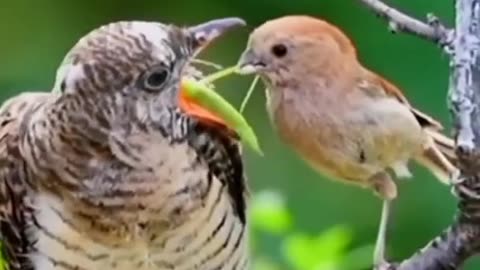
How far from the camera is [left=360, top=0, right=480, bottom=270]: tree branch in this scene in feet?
3.84

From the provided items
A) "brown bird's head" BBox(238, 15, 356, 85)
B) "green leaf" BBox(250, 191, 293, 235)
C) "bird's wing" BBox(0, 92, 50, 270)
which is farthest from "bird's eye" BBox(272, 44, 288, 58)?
"green leaf" BBox(250, 191, 293, 235)

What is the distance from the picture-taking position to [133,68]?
133 cm

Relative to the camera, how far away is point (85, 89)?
1.34 meters

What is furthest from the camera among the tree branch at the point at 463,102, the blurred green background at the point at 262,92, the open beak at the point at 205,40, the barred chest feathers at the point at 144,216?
the blurred green background at the point at 262,92

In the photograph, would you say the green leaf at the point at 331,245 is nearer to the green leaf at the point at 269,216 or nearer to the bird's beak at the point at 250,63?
the green leaf at the point at 269,216

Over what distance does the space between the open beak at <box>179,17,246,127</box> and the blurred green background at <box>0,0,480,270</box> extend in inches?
45.4

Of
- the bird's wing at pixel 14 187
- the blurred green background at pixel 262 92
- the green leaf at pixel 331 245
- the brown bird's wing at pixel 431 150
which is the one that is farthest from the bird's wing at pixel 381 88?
the blurred green background at pixel 262 92

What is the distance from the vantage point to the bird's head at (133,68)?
132 cm

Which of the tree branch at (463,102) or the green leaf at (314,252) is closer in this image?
the tree branch at (463,102)

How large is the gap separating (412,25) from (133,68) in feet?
0.78

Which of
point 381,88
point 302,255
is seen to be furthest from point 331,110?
point 302,255

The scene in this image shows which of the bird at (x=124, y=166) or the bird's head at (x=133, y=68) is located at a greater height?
the bird's head at (x=133, y=68)

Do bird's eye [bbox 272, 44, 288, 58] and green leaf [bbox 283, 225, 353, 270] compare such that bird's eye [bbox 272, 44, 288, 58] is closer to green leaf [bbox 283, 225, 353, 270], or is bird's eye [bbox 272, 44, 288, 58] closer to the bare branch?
the bare branch

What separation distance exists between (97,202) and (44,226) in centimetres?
11
